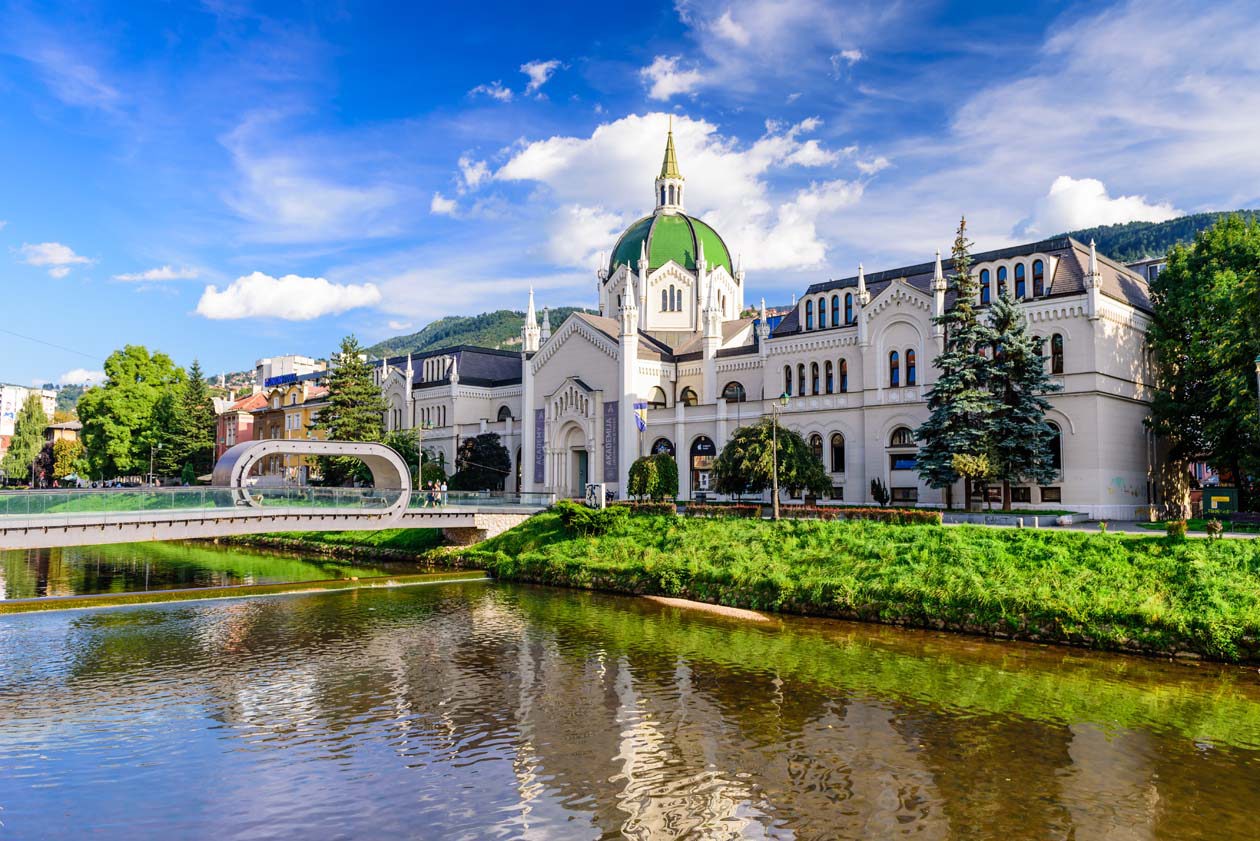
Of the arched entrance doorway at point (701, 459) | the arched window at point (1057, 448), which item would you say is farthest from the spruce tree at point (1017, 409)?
the arched entrance doorway at point (701, 459)

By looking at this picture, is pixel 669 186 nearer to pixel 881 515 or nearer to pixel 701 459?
pixel 701 459

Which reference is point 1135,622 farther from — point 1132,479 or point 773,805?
point 1132,479

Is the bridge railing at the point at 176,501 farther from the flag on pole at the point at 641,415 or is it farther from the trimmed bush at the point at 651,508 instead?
the flag on pole at the point at 641,415

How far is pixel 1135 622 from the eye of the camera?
25.4 m

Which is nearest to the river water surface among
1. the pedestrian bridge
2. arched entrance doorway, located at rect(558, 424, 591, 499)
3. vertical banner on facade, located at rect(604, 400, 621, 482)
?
the pedestrian bridge

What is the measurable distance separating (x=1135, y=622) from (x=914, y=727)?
35.7 feet

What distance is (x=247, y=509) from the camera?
37.8 metres

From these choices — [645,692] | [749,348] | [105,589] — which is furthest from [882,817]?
[749,348]

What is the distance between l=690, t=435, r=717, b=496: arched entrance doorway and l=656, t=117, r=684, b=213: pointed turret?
26.7 m

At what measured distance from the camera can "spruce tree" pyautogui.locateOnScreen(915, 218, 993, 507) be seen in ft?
138

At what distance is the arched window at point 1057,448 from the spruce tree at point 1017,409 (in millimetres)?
2209

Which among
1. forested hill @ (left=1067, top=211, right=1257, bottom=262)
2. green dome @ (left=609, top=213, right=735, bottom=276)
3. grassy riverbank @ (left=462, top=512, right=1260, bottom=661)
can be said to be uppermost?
forested hill @ (left=1067, top=211, right=1257, bottom=262)

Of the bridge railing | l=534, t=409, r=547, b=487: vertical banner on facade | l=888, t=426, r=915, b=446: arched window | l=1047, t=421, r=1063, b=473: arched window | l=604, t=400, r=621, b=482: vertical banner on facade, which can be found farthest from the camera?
l=534, t=409, r=547, b=487: vertical banner on facade

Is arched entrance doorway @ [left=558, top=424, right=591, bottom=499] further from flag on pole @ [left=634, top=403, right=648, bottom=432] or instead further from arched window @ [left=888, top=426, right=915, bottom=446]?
arched window @ [left=888, top=426, right=915, bottom=446]
